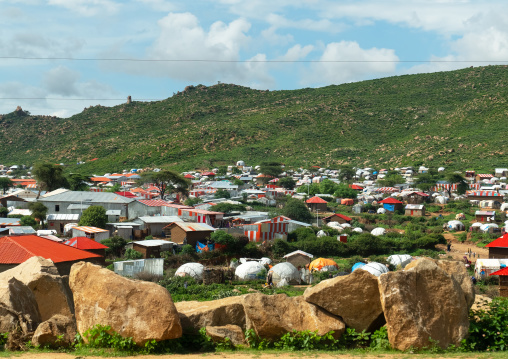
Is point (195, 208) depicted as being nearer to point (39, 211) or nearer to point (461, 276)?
point (39, 211)

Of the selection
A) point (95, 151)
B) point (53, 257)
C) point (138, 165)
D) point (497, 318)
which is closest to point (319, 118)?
point (138, 165)

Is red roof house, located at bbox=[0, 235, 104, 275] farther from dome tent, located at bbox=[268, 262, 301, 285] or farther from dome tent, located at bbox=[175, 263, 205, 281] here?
dome tent, located at bbox=[268, 262, 301, 285]

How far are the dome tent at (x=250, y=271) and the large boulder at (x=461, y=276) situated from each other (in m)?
17.9

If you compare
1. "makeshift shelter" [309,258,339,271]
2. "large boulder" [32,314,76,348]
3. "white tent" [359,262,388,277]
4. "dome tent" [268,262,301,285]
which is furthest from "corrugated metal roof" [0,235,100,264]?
"white tent" [359,262,388,277]

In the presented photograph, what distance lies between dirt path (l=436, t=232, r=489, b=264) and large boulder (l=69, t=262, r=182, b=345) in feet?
89.5

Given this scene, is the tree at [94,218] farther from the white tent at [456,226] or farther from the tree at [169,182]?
the white tent at [456,226]

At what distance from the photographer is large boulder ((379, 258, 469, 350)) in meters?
9.03

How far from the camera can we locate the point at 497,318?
31.8 ft

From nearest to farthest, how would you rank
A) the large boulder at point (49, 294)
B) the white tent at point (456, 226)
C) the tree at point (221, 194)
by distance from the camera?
the large boulder at point (49, 294) < the white tent at point (456, 226) < the tree at point (221, 194)

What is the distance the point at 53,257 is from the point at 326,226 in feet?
88.0

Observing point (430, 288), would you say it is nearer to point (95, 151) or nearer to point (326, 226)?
point (326, 226)

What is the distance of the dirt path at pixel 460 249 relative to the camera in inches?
1385

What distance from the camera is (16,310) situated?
9.79 metres

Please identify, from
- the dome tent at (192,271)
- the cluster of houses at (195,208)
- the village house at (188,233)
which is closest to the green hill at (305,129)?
the cluster of houses at (195,208)
